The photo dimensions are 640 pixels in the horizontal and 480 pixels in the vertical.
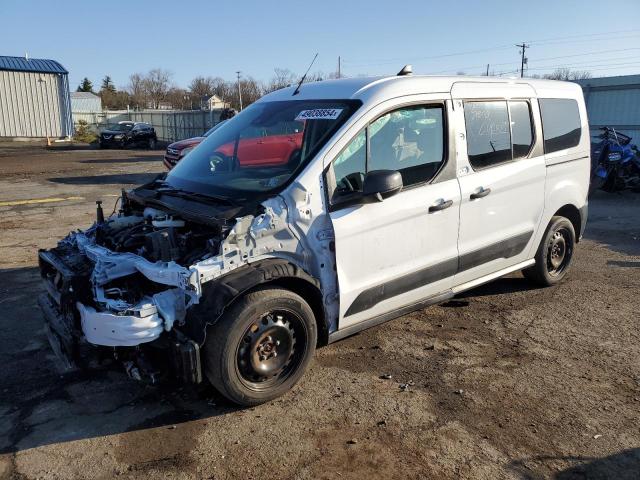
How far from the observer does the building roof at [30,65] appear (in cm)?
2944

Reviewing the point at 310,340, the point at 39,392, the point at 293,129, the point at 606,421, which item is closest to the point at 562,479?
the point at 606,421

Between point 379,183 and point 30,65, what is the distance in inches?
1293

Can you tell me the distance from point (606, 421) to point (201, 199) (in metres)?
3.04

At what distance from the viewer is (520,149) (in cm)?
492

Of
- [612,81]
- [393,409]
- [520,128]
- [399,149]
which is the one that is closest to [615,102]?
[612,81]

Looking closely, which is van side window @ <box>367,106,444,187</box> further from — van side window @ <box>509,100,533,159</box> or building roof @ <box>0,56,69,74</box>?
building roof @ <box>0,56,69,74</box>

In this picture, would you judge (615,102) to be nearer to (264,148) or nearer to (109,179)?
(109,179)

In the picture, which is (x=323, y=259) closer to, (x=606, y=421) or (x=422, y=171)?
(x=422, y=171)

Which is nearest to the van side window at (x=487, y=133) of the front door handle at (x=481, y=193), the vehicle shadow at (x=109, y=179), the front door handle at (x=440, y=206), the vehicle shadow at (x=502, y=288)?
the front door handle at (x=481, y=193)

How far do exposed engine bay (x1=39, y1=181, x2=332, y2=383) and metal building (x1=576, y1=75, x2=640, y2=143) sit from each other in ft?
51.6

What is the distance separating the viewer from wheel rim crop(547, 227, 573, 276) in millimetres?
5668

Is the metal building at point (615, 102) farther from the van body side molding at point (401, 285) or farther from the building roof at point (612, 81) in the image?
the van body side molding at point (401, 285)

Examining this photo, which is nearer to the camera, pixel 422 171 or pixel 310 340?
pixel 310 340

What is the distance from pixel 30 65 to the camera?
30266mm
